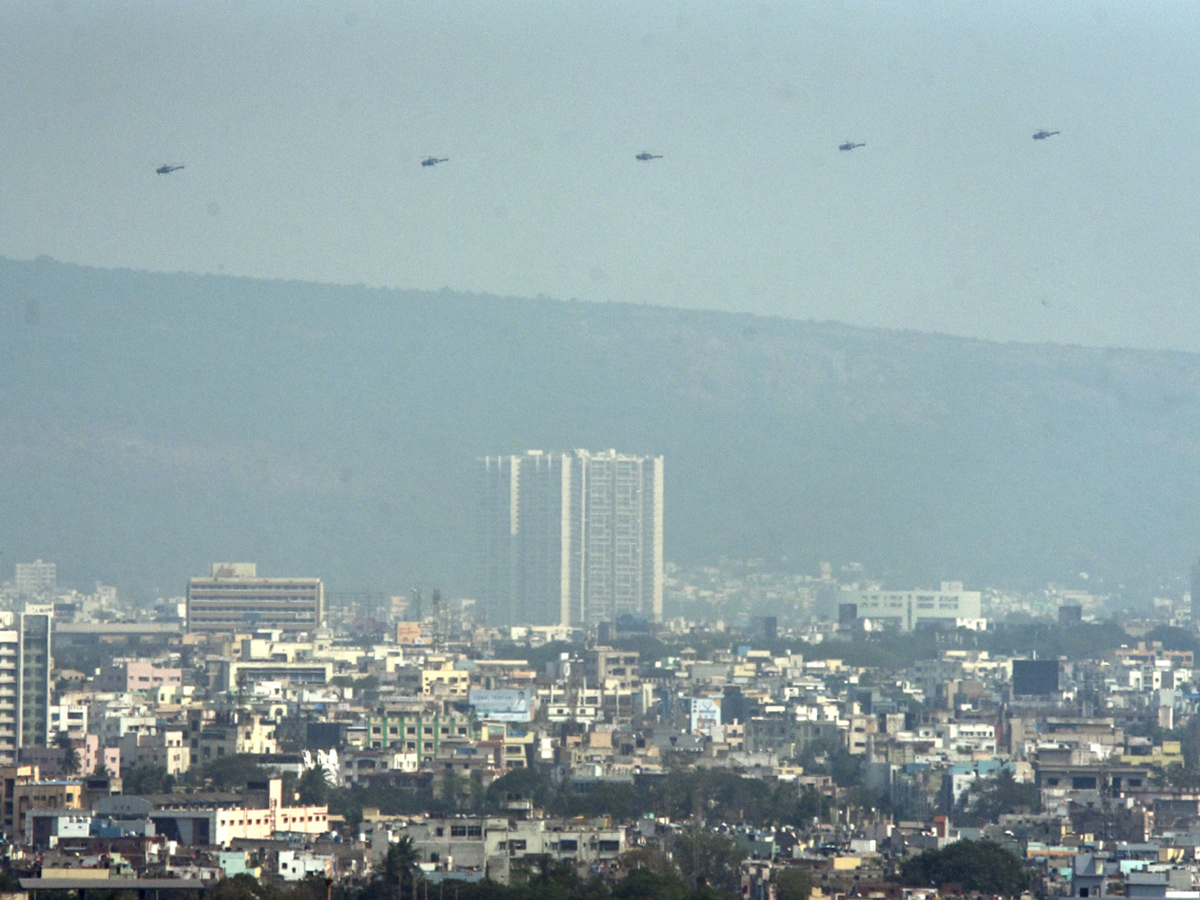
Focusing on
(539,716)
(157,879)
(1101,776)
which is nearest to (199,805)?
(157,879)

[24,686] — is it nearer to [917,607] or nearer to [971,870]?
[971,870]

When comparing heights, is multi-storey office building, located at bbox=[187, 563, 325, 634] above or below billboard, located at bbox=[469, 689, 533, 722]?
above

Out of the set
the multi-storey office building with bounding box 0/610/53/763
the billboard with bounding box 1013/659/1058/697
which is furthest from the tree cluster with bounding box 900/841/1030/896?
the billboard with bounding box 1013/659/1058/697

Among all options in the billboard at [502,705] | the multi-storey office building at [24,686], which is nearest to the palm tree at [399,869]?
the multi-storey office building at [24,686]

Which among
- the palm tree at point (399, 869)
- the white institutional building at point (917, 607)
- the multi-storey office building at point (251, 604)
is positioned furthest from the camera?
the white institutional building at point (917, 607)

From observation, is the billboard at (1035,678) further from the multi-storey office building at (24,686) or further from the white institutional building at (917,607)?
the white institutional building at (917,607)

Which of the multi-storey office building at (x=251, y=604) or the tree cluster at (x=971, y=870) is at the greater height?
the multi-storey office building at (x=251, y=604)

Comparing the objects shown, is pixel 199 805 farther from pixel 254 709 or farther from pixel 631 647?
pixel 631 647

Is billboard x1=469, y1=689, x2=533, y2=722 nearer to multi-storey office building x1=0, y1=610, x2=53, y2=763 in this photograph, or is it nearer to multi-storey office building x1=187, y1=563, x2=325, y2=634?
multi-storey office building x1=0, y1=610, x2=53, y2=763
